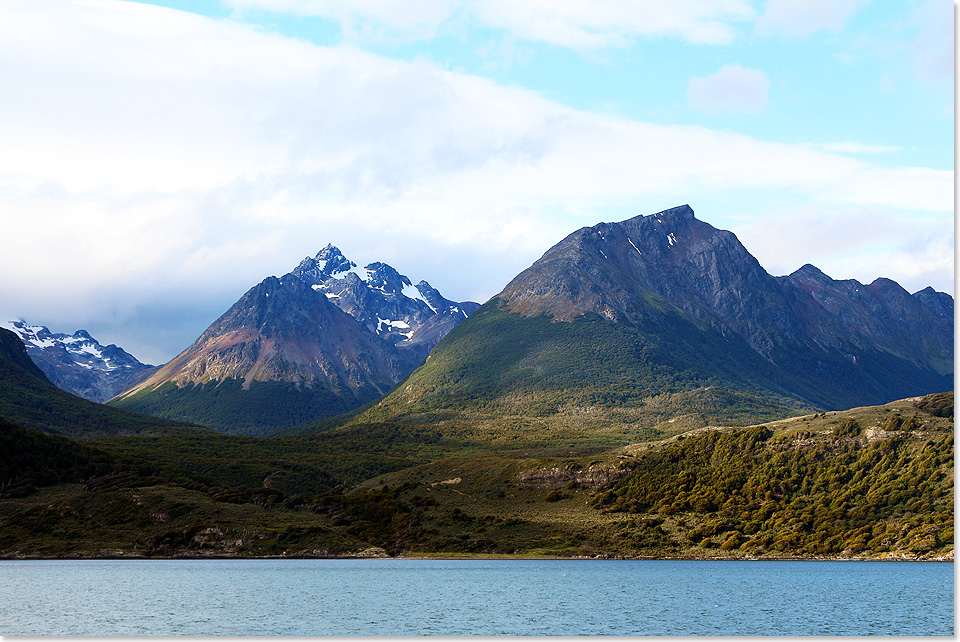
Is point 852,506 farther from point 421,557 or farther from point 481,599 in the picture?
point 481,599

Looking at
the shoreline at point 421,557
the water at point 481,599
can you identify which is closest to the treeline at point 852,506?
the shoreline at point 421,557

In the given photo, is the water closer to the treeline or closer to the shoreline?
the shoreline

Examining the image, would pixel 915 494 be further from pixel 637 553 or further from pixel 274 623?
pixel 274 623

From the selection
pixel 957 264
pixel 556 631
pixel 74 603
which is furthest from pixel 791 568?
pixel 957 264

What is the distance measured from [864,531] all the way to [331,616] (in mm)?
115295

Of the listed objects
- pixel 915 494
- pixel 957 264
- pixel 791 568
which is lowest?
pixel 791 568

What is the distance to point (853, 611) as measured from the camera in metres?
95.1

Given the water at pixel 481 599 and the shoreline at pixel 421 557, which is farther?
the shoreline at pixel 421 557

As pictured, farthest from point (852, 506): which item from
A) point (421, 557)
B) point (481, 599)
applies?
point (481, 599)

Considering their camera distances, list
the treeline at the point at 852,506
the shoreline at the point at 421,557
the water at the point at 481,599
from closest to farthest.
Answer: the water at the point at 481,599 < the treeline at the point at 852,506 < the shoreline at the point at 421,557

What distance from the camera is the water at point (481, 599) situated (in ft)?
284

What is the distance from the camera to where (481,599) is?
11019 centimetres

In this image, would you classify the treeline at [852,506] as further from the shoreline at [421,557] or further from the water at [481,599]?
the water at [481,599]

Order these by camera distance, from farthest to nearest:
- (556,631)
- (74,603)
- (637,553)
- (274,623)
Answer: (637,553)
(74,603)
(274,623)
(556,631)
